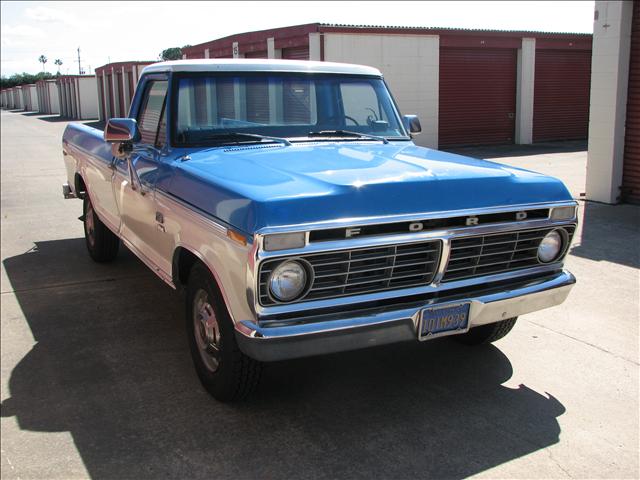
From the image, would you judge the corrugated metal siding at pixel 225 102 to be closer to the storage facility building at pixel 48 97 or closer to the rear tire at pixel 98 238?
the rear tire at pixel 98 238

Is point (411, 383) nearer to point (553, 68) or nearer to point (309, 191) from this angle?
point (309, 191)

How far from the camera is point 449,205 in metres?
3.57

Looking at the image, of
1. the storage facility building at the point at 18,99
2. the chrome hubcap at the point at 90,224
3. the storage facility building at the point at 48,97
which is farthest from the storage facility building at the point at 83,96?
the chrome hubcap at the point at 90,224

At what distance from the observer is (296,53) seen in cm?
1911

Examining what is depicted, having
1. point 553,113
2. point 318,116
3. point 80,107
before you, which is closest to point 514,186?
point 318,116

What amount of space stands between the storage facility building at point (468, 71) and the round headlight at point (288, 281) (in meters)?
15.3

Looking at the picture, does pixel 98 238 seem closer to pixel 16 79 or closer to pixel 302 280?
pixel 302 280

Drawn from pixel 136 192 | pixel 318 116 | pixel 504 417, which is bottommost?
pixel 504 417

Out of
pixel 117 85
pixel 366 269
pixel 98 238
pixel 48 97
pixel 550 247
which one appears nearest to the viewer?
pixel 366 269

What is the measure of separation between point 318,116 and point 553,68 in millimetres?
18420

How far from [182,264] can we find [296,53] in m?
15.8

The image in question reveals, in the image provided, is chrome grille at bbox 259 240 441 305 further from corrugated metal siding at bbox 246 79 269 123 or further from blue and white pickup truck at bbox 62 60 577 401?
corrugated metal siding at bbox 246 79 269 123

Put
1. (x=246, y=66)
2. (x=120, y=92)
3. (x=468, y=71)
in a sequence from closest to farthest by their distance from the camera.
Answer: (x=246, y=66), (x=468, y=71), (x=120, y=92)

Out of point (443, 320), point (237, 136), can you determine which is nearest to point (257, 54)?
point (237, 136)
